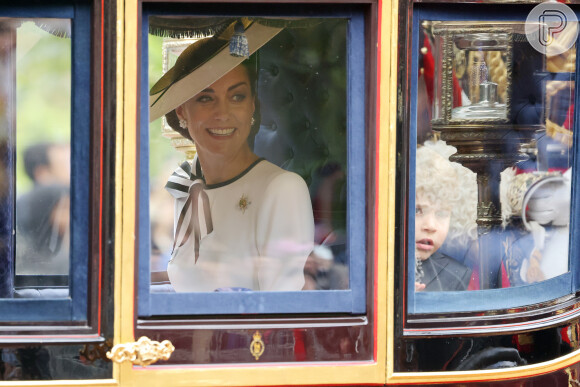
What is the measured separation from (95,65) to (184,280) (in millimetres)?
656

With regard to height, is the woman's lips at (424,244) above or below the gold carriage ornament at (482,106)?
below

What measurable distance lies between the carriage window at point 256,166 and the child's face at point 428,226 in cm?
20

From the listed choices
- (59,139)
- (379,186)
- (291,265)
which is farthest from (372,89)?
(59,139)

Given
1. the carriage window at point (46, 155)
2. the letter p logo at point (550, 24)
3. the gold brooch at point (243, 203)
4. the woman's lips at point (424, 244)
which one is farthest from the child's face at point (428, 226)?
the carriage window at point (46, 155)

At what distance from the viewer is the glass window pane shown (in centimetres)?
228

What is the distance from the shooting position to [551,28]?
244cm

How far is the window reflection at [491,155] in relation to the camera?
238 cm

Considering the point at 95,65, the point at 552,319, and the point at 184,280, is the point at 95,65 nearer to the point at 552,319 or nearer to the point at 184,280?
the point at 184,280

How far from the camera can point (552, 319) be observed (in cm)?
248

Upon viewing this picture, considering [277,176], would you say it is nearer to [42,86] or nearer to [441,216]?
[441,216]

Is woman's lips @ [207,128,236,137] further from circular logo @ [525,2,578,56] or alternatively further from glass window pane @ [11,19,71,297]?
circular logo @ [525,2,578,56]

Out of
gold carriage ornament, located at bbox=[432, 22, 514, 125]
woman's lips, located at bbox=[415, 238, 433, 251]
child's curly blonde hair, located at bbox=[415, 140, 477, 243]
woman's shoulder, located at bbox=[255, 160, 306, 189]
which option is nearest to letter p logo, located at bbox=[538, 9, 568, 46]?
gold carriage ornament, located at bbox=[432, 22, 514, 125]

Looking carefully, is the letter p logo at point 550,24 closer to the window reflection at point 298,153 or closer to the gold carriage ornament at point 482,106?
the gold carriage ornament at point 482,106

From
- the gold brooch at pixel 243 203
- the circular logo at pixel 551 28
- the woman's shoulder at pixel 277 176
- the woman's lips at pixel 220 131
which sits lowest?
the gold brooch at pixel 243 203
